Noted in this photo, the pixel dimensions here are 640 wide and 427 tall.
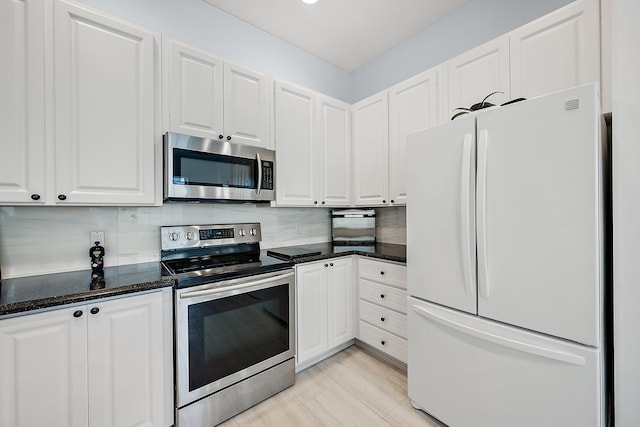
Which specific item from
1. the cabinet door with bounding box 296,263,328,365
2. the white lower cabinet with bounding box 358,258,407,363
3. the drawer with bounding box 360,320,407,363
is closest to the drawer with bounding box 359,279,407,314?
the white lower cabinet with bounding box 358,258,407,363

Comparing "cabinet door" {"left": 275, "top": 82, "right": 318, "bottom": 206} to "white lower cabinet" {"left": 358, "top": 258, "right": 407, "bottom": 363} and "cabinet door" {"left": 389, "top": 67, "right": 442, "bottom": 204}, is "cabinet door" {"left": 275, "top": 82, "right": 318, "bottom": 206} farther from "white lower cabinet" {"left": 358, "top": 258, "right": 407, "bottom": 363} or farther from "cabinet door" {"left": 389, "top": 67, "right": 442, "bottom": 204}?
"white lower cabinet" {"left": 358, "top": 258, "right": 407, "bottom": 363}

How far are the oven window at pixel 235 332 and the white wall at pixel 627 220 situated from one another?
1673mm

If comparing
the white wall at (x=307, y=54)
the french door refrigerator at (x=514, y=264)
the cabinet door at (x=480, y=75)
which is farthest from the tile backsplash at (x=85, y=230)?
the cabinet door at (x=480, y=75)

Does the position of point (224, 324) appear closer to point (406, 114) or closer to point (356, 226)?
point (356, 226)

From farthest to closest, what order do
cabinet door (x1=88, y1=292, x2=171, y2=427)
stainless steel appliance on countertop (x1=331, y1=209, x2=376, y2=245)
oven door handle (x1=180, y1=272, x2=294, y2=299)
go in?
stainless steel appliance on countertop (x1=331, y1=209, x2=376, y2=245)
oven door handle (x1=180, y1=272, x2=294, y2=299)
cabinet door (x1=88, y1=292, x2=171, y2=427)

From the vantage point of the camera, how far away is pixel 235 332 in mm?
1652

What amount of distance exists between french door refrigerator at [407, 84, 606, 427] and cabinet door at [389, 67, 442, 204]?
0.68 meters

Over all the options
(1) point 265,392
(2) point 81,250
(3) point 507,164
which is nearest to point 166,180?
(2) point 81,250

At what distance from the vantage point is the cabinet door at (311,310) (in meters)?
2.03

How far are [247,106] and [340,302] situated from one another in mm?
1794

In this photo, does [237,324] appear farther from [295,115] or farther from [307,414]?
[295,115]

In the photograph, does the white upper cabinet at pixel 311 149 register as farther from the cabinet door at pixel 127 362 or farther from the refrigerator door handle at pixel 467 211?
the refrigerator door handle at pixel 467 211

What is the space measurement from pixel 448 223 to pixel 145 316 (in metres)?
1.69

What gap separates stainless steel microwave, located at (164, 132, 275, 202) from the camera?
5.53 feet
